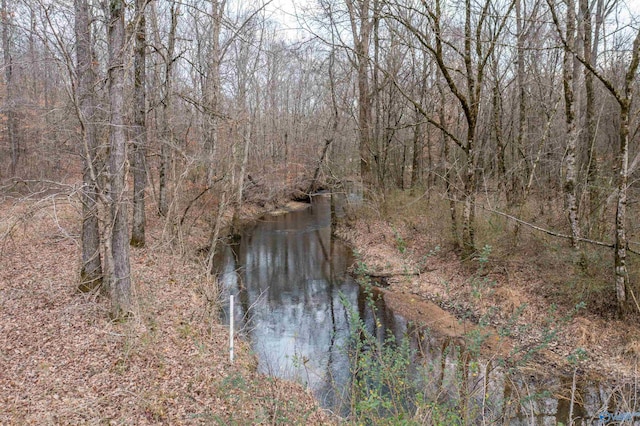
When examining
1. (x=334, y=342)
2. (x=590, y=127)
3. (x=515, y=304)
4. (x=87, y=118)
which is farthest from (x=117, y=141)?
(x=590, y=127)

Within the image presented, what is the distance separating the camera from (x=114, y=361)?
6293mm

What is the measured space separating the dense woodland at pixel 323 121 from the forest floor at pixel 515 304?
2.16 feet

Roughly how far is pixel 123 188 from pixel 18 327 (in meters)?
2.91

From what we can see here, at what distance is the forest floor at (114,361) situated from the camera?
5172mm

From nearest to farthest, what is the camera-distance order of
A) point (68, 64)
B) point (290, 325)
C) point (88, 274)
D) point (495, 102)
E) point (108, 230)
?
point (68, 64) < point (108, 230) < point (88, 274) < point (290, 325) < point (495, 102)

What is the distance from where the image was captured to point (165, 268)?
1173 cm

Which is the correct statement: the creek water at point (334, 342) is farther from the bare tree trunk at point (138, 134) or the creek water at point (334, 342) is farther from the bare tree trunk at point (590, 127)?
the bare tree trunk at point (590, 127)

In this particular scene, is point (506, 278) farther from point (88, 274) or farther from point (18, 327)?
point (18, 327)

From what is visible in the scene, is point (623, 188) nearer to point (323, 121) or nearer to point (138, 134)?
point (138, 134)

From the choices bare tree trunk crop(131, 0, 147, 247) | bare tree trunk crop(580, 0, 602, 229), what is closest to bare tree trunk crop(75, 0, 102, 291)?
bare tree trunk crop(131, 0, 147, 247)

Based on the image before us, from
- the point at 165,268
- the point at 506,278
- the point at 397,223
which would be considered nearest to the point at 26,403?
the point at 165,268

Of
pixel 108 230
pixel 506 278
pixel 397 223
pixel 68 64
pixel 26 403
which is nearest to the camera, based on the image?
pixel 26 403

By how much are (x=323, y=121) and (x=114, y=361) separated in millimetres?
29927

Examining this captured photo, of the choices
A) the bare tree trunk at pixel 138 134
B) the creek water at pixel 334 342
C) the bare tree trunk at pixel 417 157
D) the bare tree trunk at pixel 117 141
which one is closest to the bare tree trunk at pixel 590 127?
the creek water at pixel 334 342
